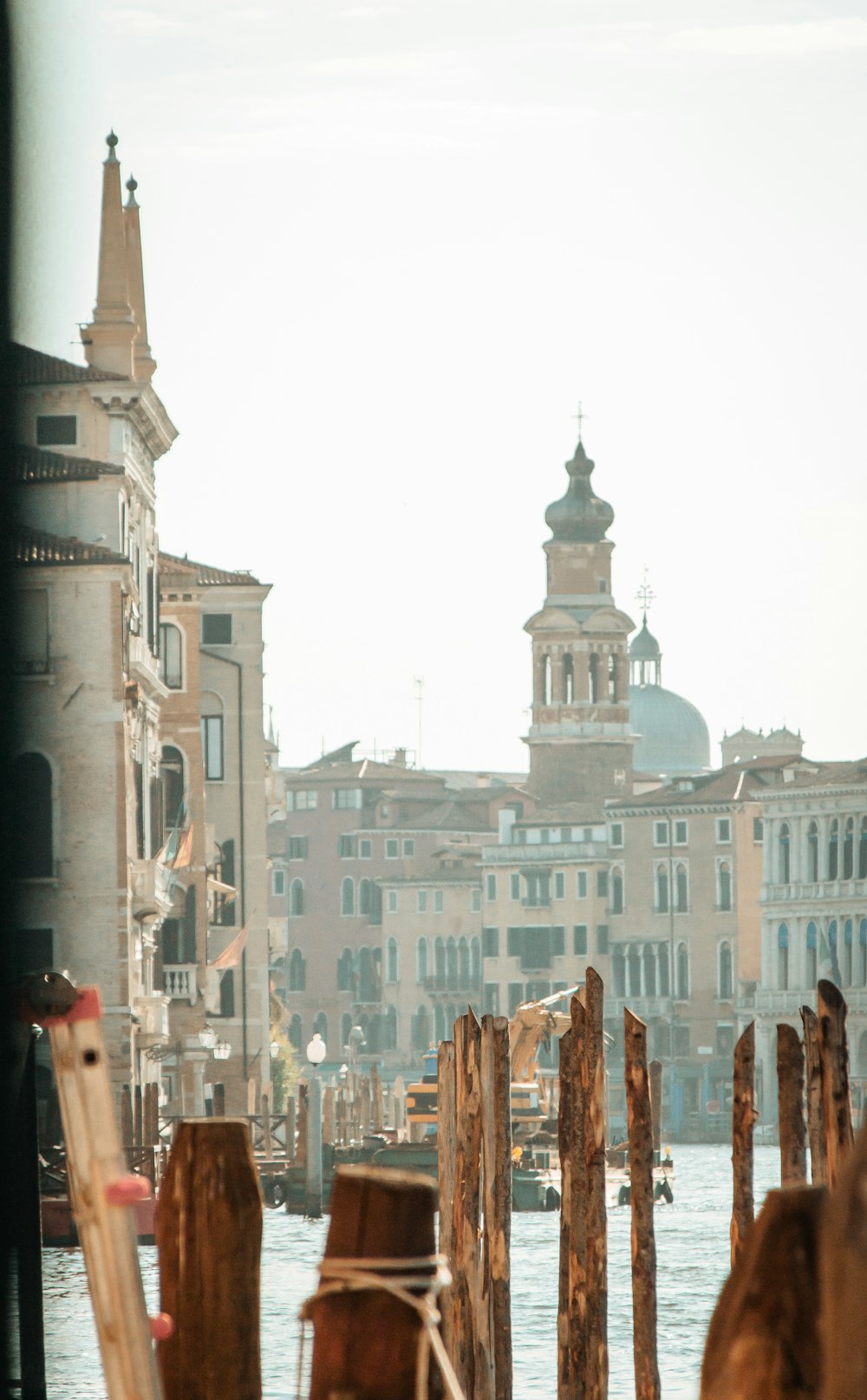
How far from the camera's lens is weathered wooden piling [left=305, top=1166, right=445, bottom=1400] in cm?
303

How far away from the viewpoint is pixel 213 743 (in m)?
45.1

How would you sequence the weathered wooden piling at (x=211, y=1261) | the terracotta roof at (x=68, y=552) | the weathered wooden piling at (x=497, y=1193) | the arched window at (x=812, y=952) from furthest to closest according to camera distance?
the arched window at (x=812, y=952)
the terracotta roof at (x=68, y=552)
the weathered wooden piling at (x=497, y=1193)
the weathered wooden piling at (x=211, y=1261)

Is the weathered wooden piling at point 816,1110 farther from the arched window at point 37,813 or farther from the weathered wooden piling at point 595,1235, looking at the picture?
the arched window at point 37,813

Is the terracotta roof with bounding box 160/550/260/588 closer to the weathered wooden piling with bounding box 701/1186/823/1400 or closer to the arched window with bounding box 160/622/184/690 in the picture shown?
the arched window with bounding box 160/622/184/690

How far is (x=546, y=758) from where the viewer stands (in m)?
95.8

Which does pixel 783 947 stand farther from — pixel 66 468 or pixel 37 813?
pixel 37 813

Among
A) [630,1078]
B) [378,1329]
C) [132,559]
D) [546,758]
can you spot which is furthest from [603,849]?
[378,1329]

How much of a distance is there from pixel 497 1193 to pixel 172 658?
30.2m

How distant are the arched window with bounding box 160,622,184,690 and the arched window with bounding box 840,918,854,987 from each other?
118 ft

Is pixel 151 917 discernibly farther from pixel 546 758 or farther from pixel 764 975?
pixel 546 758

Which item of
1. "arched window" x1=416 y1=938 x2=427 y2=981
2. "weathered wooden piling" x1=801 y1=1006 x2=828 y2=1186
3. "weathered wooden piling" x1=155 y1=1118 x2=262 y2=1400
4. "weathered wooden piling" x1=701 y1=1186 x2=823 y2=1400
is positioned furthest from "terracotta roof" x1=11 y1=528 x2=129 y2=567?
"arched window" x1=416 y1=938 x2=427 y2=981

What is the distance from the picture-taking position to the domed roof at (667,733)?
11169 centimetres

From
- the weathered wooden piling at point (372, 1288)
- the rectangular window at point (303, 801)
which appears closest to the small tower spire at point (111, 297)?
the weathered wooden piling at point (372, 1288)

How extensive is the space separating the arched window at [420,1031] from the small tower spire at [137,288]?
54.4m
